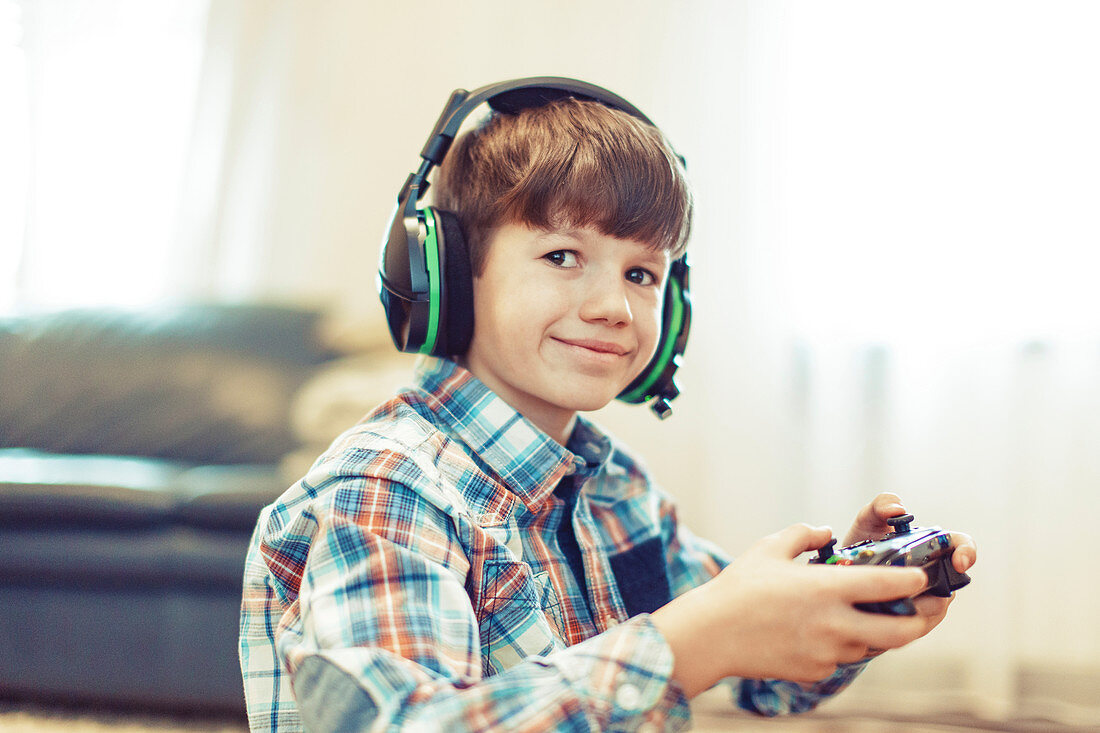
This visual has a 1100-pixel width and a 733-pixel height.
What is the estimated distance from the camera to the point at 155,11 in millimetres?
2252

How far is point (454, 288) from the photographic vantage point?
705 mm

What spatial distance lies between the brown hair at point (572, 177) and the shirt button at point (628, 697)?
0.40 m

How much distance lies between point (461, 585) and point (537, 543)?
0.48 feet

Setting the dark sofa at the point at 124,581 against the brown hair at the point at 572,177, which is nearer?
the brown hair at the point at 572,177

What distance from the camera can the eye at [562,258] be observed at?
2.33 ft

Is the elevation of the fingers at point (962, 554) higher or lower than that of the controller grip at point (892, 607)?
higher

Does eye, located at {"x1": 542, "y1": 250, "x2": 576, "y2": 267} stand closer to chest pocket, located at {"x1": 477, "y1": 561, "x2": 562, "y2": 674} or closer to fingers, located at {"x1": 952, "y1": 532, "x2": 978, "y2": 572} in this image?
chest pocket, located at {"x1": 477, "y1": 561, "x2": 562, "y2": 674}

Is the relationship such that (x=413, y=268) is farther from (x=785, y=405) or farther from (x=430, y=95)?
(x=430, y=95)

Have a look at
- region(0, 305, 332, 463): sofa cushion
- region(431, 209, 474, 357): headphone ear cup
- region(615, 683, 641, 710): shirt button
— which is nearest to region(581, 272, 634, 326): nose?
region(431, 209, 474, 357): headphone ear cup

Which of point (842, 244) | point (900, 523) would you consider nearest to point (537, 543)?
point (900, 523)

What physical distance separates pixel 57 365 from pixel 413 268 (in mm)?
1599

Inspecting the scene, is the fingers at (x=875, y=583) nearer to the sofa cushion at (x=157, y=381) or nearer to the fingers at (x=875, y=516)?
the fingers at (x=875, y=516)

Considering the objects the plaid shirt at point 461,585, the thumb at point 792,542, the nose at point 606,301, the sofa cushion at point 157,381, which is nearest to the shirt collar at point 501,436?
the plaid shirt at point 461,585

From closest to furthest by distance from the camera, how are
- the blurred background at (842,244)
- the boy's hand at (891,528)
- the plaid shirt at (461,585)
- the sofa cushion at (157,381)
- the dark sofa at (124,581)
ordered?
1. the plaid shirt at (461,585)
2. the boy's hand at (891,528)
3. the dark sofa at (124,581)
4. the blurred background at (842,244)
5. the sofa cushion at (157,381)
